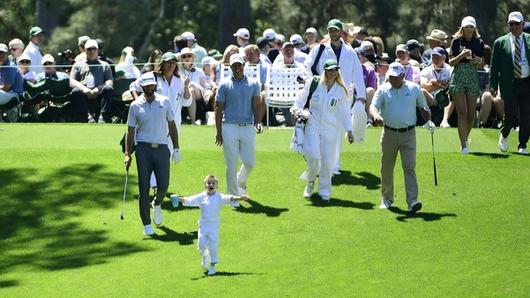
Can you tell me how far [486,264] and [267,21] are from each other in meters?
30.6

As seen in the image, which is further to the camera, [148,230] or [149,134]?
[148,230]

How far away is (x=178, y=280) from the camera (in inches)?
828

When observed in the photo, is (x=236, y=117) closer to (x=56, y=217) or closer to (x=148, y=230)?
(x=148, y=230)

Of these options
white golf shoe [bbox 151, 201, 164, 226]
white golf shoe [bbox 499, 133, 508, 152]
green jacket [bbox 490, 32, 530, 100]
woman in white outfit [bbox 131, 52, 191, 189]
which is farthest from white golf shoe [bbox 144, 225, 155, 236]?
white golf shoe [bbox 499, 133, 508, 152]

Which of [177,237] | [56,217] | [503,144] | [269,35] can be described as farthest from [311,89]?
[269,35]

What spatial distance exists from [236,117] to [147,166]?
6.14 feet

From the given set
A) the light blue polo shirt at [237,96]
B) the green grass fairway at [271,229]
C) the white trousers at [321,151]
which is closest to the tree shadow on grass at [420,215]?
the green grass fairway at [271,229]

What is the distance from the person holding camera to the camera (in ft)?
75.3

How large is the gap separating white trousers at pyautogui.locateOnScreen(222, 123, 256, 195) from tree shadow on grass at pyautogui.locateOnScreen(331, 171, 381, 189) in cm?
205

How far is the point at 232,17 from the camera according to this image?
48062 millimetres

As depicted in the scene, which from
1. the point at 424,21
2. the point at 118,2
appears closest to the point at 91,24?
the point at 118,2

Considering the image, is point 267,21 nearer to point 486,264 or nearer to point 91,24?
point 91,24

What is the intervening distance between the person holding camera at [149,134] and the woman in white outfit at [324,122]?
2.39 metres

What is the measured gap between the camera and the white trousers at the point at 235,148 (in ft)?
80.4
